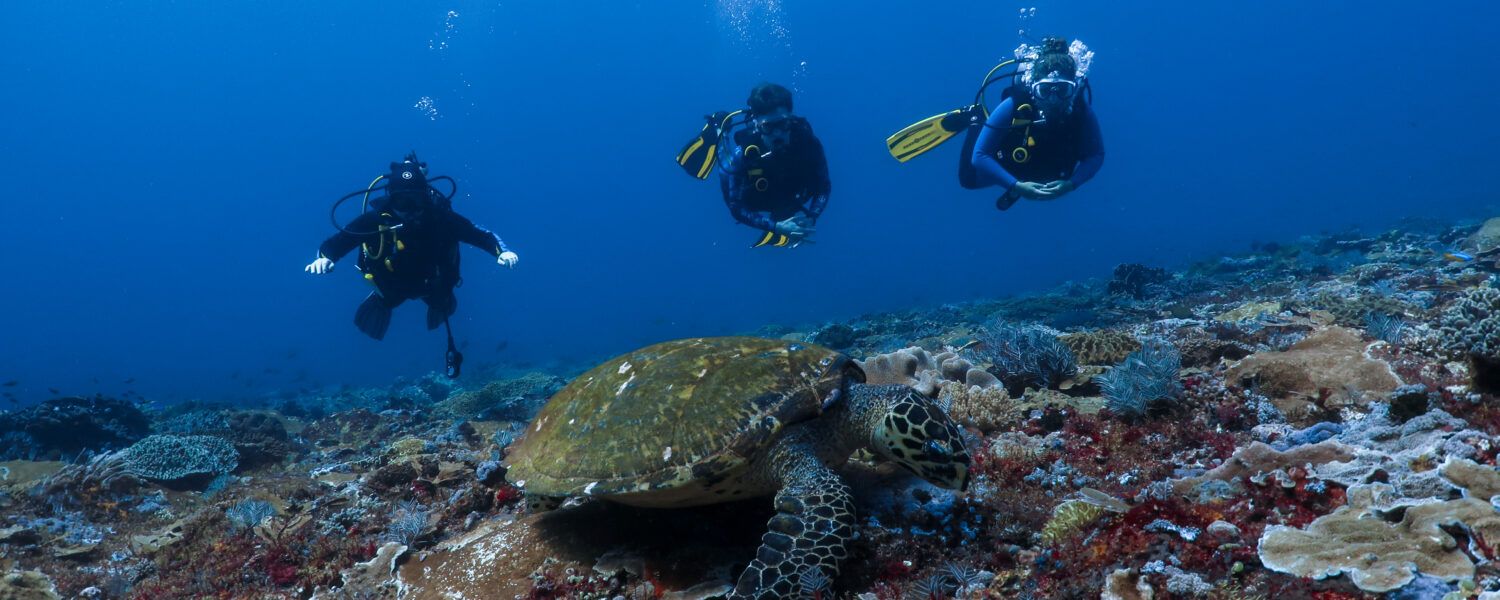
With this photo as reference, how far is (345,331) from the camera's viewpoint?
141000mm

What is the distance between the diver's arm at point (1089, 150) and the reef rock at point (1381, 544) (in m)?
11.2

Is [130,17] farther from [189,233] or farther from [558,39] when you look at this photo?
[558,39]

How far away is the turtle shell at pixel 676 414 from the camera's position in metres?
3.81

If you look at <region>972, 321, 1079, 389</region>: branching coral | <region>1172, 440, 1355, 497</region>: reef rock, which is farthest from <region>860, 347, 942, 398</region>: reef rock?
<region>1172, 440, 1355, 497</region>: reef rock

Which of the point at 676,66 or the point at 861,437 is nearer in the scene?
the point at 861,437

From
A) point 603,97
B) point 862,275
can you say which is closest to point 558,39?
point 603,97

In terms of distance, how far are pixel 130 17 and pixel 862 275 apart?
15105 cm

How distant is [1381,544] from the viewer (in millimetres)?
2283

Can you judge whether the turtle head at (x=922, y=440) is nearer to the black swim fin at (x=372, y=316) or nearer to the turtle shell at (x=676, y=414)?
the turtle shell at (x=676, y=414)

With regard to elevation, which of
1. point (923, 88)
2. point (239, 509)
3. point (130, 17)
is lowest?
point (239, 509)

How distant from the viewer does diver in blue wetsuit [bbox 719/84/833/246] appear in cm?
1418

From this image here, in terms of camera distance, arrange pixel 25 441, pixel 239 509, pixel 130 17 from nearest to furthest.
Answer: pixel 239 509 < pixel 25 441 < pixel 130 17

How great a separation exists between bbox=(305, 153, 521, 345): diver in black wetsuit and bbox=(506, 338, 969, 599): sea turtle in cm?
910

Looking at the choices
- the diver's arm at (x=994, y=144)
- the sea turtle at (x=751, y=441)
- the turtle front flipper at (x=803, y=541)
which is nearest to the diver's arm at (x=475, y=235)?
the sea turtle at (x=751, y=441)
